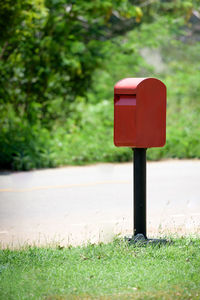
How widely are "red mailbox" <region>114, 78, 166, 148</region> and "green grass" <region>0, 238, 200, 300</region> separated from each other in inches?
40.3

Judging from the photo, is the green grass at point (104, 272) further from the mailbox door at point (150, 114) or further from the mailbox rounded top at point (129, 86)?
the mailbox rounded top at point (129, 86)

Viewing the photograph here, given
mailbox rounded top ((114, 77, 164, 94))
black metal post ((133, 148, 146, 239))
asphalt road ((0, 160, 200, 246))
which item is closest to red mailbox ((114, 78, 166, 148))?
mailbox rounded top ((114, 77, 164, 94))

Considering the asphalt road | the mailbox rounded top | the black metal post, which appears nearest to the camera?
the mailbox rounded top

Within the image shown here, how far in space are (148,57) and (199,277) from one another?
17220 millimetres

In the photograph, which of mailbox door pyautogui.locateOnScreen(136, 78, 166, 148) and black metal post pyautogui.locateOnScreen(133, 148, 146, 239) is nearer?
mailbox door pyautogui.locateOnScreen(136, 78, 166, 148)

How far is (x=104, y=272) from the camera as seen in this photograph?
4707mm

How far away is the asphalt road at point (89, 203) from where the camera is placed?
6605mm

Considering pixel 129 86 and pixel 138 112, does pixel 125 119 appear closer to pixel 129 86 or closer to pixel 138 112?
pixel 138 112

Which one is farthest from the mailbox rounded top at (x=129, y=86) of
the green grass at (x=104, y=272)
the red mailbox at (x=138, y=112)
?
the green grass at (x=104, y=272)

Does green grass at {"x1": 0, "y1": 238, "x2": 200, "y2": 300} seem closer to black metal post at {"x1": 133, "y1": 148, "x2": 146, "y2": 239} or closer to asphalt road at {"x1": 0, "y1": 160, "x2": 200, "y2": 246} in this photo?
black metal post at {"x1": 133, "y1": 148, "x2": 146, "y2": 239}

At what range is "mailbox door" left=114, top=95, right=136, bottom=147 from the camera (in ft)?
17.6

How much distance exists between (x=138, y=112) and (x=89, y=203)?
346 centimetres

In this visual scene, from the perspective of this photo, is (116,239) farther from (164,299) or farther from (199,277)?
(164,299)

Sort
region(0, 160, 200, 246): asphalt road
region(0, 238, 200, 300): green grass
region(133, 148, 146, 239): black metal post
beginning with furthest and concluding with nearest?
1. region(0, 160, 200, 246): asphalt road
2. region(133, 148, 146, 239): black metal post
3. region(0, 238, 200, 300): green grass
